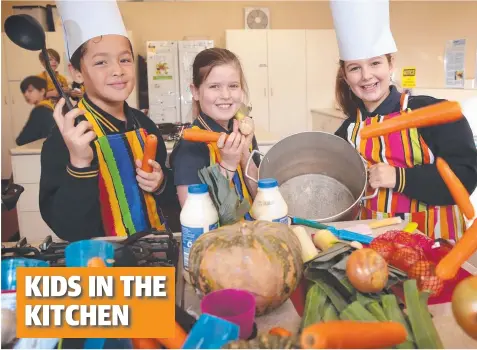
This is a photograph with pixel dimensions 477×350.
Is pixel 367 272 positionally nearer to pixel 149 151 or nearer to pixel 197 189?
pixel 197 189

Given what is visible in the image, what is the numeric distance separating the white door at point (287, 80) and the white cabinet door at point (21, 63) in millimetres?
2442

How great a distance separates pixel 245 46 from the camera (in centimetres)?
465

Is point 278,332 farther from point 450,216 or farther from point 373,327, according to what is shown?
point 450,216

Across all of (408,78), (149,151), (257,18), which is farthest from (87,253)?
(257,18)

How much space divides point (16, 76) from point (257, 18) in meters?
2.68

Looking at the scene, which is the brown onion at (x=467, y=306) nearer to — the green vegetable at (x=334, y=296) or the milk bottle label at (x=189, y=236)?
the green vegetable at (x=334, y=296)

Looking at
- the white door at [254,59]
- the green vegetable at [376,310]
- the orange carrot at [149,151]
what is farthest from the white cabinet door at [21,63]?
the green vegetable at [376,310]

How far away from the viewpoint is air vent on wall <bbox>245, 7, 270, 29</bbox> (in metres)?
5.00

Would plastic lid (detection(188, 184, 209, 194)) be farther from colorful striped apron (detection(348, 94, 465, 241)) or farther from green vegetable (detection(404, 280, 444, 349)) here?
colorful striped apron (detection(348, 94, 465, 241))

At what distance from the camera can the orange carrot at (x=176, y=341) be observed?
0.58 metres

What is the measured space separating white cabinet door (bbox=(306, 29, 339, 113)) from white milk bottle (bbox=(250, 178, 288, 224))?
160 inches

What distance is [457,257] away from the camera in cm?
73

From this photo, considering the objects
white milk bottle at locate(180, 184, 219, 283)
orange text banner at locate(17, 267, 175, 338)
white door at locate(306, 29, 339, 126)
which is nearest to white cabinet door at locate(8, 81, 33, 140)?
white door at locate(306, 29, 339, 126)

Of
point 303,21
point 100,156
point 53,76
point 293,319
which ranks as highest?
point 303,21
